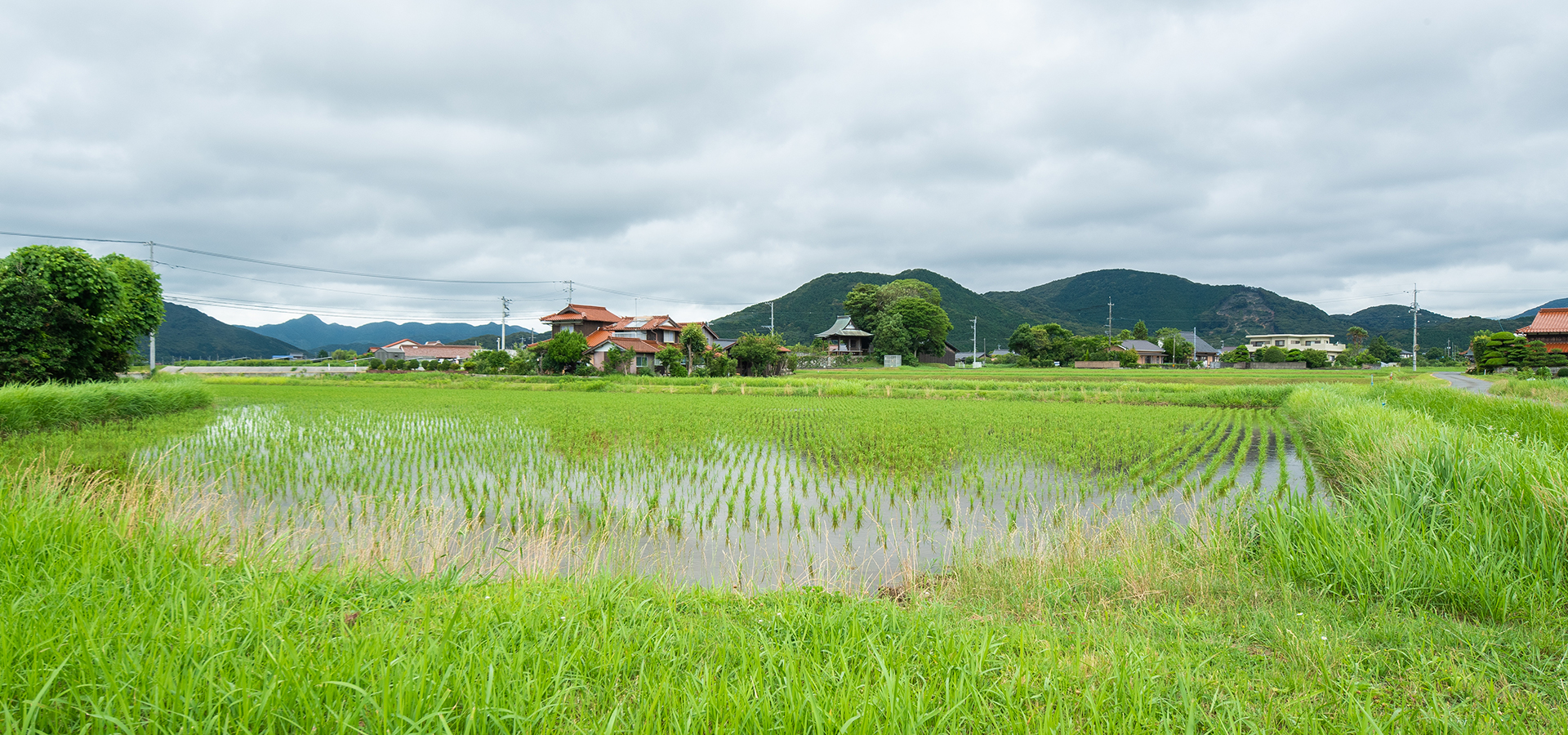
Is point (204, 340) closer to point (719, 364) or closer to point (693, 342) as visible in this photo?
point (693, 342)

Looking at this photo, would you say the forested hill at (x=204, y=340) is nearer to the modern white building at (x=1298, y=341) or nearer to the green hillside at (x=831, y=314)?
the green hillside at (x=831, y=314)

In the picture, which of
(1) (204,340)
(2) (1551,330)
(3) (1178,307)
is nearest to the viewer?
(2) (1551,330)

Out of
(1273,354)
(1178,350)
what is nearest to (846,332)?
(1178,350)

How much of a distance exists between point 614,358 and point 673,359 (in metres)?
3.92

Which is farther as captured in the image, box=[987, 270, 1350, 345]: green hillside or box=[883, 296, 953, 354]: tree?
box=[987, 270, 1350, 345]: green hillside

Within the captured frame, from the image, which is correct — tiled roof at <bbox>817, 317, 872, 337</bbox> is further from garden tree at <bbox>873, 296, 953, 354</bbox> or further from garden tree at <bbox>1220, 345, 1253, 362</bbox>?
garden tree at <bbox>1220, 345, 1253, 362</bbox>

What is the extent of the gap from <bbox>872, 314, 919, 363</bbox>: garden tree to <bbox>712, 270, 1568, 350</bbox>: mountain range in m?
20.9

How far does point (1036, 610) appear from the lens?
3926mm

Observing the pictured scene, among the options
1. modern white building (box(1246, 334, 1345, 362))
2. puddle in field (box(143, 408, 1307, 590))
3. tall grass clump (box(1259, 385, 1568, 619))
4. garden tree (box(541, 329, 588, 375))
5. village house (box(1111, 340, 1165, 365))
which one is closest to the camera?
tall grass clump (box(1259, 385, 1568, 619))

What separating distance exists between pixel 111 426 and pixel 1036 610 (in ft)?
62.0

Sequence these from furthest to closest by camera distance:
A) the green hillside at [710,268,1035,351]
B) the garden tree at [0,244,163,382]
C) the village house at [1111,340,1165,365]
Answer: the green hillside at [710,268,1035,351] → the village house at [1111,340,1165,365] → the garden tree at [0,244,163,382]

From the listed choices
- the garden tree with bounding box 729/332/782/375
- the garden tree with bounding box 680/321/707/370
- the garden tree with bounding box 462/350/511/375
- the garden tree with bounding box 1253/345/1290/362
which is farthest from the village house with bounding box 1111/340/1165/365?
the garden tree with bounding box 462/350/511/375

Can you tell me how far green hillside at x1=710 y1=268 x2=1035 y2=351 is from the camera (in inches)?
3681

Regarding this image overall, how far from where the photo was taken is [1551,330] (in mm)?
36781
